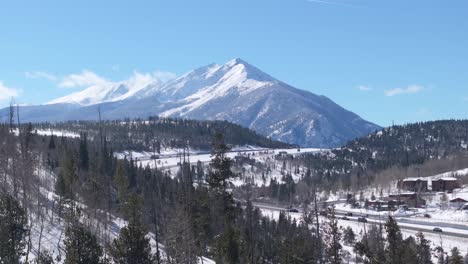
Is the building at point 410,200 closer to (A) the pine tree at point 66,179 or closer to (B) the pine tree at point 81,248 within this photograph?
(A) the pine tree at point 66,179

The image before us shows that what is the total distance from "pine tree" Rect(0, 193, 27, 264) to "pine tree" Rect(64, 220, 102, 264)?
148 inches

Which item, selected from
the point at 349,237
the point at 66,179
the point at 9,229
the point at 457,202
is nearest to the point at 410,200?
the point at 457,202

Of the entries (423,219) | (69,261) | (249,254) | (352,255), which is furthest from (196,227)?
(423,219)

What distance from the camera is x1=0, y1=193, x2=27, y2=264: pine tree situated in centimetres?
3781

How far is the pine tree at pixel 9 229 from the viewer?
3781 centimetres

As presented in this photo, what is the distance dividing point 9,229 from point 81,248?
5.26m

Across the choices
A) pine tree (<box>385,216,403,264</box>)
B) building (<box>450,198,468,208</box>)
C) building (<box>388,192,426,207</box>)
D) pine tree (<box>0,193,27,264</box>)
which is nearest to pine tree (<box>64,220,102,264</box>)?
pine tree (<box>0,193,27,264</box>)

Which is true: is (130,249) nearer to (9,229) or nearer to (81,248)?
(81,248)

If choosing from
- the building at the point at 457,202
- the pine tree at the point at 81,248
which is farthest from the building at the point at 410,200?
the pine tree at the point at 81,248

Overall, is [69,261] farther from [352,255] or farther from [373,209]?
[373,209]

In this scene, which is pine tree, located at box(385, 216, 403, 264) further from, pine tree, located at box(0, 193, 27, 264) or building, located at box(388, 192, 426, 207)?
building, located at box(388, 192, 426, 207)

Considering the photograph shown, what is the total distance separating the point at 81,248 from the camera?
123 feet

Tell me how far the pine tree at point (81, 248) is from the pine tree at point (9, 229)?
12.3 ft

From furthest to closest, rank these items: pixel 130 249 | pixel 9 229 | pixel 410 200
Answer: pixel 410 200
pixel 130 249
pixel 9 229
